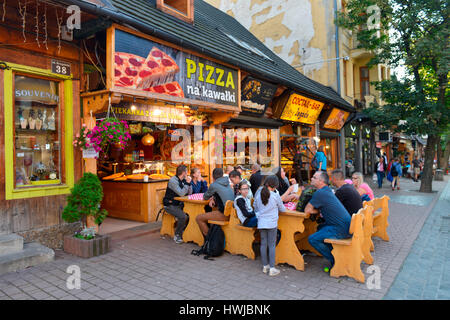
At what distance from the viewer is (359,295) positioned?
4.00 m

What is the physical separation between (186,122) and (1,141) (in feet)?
15.0

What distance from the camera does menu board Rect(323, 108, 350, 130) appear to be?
1524 cm

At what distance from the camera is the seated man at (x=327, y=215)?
4.71m

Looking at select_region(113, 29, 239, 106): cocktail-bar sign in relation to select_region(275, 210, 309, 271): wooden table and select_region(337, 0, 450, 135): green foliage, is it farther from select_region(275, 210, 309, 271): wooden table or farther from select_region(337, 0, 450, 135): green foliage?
select_region(337, 0, 450, 135): green foliage

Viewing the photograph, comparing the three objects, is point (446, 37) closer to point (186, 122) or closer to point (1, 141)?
point (186, 122)

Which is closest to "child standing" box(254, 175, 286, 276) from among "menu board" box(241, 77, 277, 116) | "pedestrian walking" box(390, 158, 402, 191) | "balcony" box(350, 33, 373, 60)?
"menu board" box(241, 77, 277, 116)

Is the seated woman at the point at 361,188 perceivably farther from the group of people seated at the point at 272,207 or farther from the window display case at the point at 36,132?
the window display case at the point at 36,132

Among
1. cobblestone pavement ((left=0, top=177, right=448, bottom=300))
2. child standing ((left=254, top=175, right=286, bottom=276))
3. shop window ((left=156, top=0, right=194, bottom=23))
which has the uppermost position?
shop window ((left=156, top=0, right=194, bottom=23))

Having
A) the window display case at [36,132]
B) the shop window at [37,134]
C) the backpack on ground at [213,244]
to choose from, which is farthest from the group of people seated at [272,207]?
the window display case at [36,132]

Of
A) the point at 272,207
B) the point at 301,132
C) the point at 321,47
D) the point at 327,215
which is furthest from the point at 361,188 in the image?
the point at 321,47

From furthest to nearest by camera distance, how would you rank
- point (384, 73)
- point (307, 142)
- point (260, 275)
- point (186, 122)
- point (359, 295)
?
point (384, 73) → point (307, 142) → point (186, 122) → point (260, 275) → point (359, 295)

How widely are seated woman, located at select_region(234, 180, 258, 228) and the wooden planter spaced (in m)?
2.47
